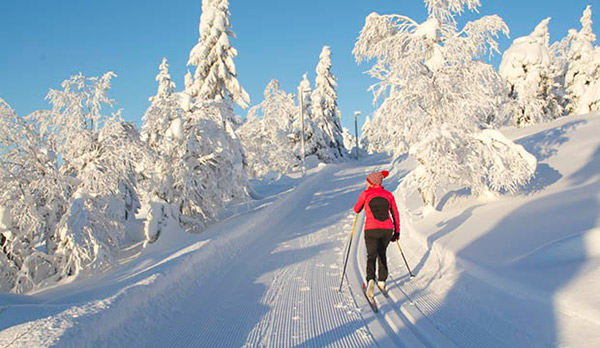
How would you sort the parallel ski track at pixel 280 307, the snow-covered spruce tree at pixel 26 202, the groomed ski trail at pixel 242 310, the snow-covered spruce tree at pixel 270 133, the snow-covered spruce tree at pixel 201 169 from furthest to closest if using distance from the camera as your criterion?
1. the snow-covered spruce tree at pixel 270 133
2. the snow-covered spruce tree at pixel 201 169
3. the snow-covered spruce tree at pixel 26 202
4. the parallel ski track at pixel 280 307
5. the groomed ski trail at pixel 242 310

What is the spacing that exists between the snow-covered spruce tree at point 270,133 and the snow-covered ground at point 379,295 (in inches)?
799

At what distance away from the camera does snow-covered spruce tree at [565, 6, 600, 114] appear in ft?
81.7

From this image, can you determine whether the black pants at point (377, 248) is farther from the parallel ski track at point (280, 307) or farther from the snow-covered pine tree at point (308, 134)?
the snow-covered pine tree at point (308, 134)

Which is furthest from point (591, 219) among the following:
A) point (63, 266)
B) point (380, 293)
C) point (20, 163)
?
point (20, 163)

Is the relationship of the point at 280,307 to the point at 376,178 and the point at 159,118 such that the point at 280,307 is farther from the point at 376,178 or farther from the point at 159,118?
the point at 159,118

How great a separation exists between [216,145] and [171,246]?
11.8ft

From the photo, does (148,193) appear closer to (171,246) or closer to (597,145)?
(171,246)

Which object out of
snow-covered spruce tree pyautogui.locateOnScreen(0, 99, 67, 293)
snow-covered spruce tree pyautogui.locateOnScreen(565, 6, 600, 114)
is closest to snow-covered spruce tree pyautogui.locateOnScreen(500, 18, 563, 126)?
snow-covered spruce tree pyautogui.locateOnScreen(565, 6, 600, 114)

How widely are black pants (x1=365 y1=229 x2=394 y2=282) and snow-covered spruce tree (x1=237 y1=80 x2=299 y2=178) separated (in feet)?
72.3

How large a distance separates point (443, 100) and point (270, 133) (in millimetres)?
24901

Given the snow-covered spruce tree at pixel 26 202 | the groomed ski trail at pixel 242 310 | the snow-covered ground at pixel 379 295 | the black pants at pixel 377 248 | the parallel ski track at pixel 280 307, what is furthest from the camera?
the snow-covered spruce tree at pixel 26 202

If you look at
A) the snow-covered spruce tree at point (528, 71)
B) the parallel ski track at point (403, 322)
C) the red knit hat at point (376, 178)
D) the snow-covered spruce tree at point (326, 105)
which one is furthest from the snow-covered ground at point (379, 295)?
the snow-covered spruce tree at point (326, 105)

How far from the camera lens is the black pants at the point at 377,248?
16.8ft

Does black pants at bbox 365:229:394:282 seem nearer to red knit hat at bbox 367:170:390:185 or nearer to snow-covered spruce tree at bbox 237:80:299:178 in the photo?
red knit hat at bbox 367:170:390:185
